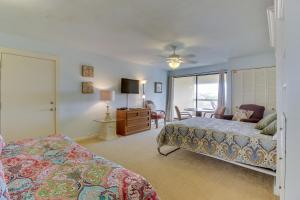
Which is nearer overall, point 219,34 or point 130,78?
point 219,34

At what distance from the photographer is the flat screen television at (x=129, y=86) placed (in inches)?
205

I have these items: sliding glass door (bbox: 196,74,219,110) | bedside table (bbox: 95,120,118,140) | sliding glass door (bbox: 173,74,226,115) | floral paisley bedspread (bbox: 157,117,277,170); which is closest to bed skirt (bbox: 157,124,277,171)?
floral paisley bedspread (bbox: 157,117,277,170)

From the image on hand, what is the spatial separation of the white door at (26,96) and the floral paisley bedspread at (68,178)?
2180mm

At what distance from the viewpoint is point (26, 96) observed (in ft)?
11.2

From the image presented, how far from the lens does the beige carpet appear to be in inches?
78.3

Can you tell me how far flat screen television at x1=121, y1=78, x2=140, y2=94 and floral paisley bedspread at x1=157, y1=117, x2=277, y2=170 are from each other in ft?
7.91

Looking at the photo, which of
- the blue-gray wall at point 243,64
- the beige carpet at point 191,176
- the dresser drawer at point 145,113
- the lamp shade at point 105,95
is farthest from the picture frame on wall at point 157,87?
the beige carpet at point 191,176

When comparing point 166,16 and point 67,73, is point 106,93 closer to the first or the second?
point 67,73

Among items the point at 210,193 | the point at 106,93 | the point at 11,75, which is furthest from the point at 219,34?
the point at 11,75

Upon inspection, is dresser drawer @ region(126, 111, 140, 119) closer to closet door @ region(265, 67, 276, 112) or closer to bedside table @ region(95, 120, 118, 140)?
bedside table @ region(95, 120, 118, 140)

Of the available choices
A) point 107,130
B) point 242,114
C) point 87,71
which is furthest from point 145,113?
point 242,114

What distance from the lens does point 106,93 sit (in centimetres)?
443

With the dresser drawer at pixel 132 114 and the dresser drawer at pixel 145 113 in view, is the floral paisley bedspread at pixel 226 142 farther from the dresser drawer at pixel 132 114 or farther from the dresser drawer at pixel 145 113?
the dresser drawer at pixel 145 113

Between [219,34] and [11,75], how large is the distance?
4.19m
